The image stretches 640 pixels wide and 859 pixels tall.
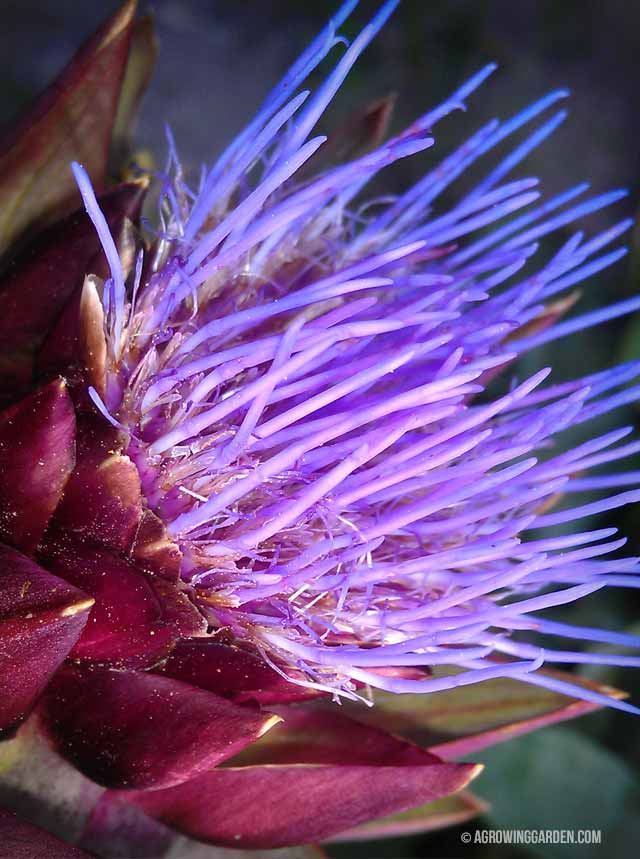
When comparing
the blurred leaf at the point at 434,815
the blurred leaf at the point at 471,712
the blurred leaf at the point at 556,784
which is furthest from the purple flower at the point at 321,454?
the blurred leaf at the point at 556,784

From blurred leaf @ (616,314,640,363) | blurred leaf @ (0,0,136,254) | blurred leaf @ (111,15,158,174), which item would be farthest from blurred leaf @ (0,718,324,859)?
blurred leaf @ (616,314,640,363)

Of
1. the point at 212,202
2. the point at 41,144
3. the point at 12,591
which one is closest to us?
the point at 12,591

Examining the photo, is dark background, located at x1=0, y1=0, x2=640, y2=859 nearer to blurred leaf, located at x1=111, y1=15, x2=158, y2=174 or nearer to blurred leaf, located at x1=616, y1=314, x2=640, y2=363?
blurred leaf, located at x1=616, y1=314, x2=640, y2=363

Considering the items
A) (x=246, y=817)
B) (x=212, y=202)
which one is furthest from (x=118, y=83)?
(x=246, y=817)

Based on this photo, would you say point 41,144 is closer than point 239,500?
No

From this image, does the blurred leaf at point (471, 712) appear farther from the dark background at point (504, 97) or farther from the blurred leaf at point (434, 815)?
the dark background at point (504, 97)

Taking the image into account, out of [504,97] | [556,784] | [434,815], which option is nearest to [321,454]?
[434,815]

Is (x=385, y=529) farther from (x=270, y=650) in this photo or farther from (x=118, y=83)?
(x=118, y=83)

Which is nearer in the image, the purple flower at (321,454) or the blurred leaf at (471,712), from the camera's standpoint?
the purple flower at (321,454)
